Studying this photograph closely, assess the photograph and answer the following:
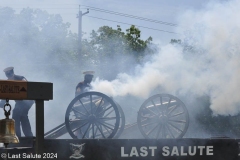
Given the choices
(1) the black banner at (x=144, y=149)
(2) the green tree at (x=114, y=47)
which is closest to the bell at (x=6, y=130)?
(1) the black banner at (x=144, y=149)

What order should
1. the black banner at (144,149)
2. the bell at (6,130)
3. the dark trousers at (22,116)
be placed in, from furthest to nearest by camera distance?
the dark trousers at (22,116), the black banner at (144,149), the bell at (6,130)

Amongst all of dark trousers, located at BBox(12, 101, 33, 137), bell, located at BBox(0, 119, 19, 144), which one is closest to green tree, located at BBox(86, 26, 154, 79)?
dark trousers, located at BBox(12, 101, 33, 137)

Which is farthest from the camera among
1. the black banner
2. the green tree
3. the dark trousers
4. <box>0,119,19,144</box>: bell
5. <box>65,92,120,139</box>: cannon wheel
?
the green tree

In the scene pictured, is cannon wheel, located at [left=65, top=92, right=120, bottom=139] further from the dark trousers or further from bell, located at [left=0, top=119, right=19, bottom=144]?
bell, located at [left=0, top=119, right=19, bottom=144]

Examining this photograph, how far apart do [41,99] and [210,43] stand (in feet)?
16.5

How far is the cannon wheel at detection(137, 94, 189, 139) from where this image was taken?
9703mm

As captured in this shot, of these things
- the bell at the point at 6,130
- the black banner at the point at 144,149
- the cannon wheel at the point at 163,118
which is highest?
the cannon wheel at the point at 163,118

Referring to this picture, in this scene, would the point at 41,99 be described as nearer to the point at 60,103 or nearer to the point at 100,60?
the point at 60,103

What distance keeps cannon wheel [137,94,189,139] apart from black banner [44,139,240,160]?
21.8 inches

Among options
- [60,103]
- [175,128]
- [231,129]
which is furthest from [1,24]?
[175,128]

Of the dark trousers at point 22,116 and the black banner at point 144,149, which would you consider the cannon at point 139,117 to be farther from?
the dark trousers at point 22,116

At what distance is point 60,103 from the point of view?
56.3 ft

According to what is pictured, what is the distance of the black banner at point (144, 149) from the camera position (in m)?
8.81

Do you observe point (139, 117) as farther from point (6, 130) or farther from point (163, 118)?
point (6, 130)
